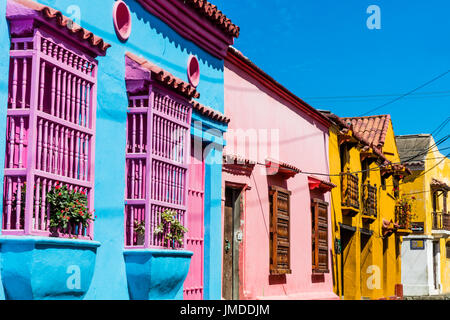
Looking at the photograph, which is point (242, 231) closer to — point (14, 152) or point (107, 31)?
point (107, 31)

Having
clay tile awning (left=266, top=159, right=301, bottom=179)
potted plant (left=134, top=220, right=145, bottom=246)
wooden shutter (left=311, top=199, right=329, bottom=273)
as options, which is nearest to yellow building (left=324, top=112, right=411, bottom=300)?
wooden shutter (left=311, top=199, right=329, bottom=273)

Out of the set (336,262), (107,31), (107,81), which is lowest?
(336,262)

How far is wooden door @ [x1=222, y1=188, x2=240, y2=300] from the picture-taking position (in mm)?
11696

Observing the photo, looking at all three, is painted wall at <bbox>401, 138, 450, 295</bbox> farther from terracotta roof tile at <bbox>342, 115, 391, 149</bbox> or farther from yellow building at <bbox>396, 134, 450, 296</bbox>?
terracotta roof tile at <bbox>342, 115, 391, 149</bbox>

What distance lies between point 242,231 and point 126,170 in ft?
14.2

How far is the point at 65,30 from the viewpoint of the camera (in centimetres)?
656

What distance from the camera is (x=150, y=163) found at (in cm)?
793

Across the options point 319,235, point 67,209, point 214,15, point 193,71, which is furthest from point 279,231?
point 67,209

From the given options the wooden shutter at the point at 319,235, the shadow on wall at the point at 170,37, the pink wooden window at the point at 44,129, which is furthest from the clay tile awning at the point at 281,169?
the pink wooden window at the point at 44,129

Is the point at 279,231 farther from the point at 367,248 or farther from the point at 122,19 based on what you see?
the point at 367,248

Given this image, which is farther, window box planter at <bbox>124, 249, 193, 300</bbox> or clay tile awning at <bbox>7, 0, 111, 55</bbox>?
window box planter at <bbox>124, 249, 193, 300</bbox>

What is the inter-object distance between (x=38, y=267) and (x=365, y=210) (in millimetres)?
16968

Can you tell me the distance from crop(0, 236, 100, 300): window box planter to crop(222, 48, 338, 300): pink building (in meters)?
5.08
